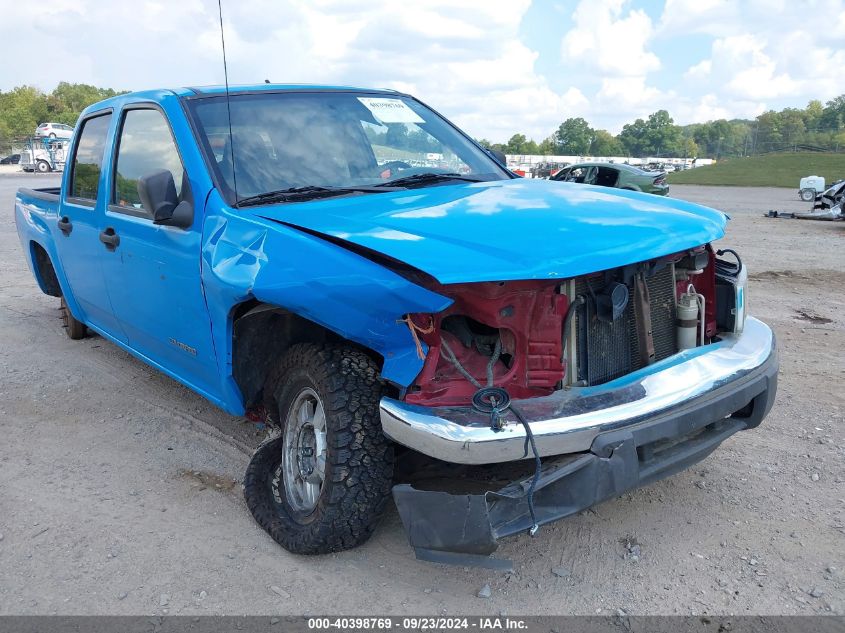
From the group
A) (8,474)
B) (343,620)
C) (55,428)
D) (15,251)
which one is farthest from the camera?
(15,251)

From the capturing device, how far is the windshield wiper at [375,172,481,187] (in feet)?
11.8

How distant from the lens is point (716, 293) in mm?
3400

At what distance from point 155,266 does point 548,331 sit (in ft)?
6.87

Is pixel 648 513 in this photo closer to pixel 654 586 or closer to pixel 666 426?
pixel 654 586

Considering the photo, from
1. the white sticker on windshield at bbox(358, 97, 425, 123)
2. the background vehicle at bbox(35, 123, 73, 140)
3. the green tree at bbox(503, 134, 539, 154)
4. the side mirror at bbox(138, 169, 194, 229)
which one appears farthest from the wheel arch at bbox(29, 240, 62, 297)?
the green tree at bbox(503, 134, 539, 154)

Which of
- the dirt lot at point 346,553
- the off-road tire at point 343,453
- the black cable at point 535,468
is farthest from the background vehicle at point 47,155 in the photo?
the black cable at point 535,468

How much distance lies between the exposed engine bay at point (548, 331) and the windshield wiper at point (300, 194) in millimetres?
1002

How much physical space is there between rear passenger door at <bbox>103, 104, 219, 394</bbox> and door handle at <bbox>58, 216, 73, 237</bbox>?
28.6 inches

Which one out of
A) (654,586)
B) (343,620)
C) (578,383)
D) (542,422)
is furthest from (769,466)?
(343,620)

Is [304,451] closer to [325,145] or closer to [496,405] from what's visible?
[496,405]

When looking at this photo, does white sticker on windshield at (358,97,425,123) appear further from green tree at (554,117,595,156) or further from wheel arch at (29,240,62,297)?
green tree at (554,117,595,156)

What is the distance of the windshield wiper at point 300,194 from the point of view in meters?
3.20

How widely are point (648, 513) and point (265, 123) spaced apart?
2.66 m

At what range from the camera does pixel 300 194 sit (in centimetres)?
330
